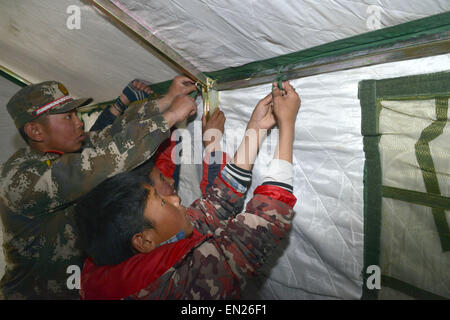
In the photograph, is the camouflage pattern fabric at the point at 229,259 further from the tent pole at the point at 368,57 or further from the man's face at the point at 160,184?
the tent pole at the point at 368,57

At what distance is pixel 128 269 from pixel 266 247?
35 cm

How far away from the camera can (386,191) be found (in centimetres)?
69

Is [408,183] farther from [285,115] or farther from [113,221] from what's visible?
[113,221]

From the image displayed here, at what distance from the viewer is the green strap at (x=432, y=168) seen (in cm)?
58

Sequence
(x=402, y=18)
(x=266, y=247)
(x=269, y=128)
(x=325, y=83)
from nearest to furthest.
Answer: (x=402, y=18)
(x=266, y=247)
(x=325, y=83)
(x=269, y=128)

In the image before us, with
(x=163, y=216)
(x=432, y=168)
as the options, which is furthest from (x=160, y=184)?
(x=432, y=168)

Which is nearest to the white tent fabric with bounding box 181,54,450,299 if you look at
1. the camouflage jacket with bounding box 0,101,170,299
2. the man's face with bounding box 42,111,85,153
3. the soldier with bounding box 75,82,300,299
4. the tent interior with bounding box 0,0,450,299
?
the tent interior with bounding box 0,0,450,299

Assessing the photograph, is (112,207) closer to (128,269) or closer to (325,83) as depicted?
(128,269)

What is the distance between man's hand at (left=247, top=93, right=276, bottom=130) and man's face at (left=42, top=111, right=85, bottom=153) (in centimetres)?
77

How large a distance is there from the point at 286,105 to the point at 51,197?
0.84 m

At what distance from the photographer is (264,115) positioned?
2.85 ft

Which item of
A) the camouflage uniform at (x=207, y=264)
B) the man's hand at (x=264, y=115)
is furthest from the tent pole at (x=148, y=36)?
the camouflage uniform at (x=207, y=264)

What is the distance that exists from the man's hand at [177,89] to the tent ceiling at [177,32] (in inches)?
2.2
